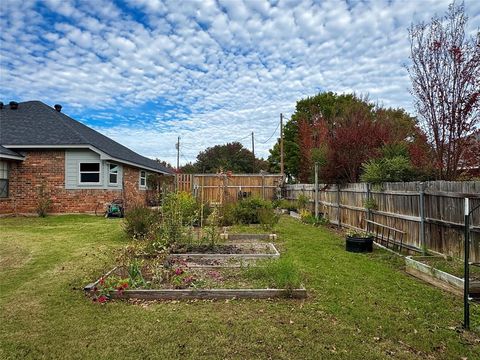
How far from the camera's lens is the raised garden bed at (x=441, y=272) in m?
4.30

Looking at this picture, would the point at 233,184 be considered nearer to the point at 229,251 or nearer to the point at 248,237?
the point at 248,237

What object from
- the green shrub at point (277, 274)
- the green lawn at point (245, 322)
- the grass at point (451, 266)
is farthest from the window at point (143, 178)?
the grass at point (451, 266)

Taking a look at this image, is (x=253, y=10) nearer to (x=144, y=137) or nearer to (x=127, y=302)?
(x=127, y=302)

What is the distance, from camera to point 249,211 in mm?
11188

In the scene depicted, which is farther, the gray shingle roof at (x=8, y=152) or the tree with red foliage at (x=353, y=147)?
the gray shingle roof at (x=8, y=152)

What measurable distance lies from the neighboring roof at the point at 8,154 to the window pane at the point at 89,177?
2392 mm

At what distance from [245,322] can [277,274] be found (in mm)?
1205

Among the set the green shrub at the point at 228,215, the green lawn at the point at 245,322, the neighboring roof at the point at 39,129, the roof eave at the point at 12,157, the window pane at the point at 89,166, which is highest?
the neighboring roof at the point at 39,129

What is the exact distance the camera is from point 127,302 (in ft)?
13.0

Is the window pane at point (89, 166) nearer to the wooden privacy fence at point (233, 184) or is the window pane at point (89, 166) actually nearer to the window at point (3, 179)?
the window at point (3, 179)

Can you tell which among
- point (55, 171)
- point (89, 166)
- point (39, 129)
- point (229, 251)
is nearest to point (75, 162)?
point (89, 166)

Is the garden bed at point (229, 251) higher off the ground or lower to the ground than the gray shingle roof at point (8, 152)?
lower

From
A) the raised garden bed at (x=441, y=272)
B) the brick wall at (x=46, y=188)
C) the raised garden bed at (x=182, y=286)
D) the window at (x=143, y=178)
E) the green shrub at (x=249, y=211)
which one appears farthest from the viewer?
the window at (x=143, y=178)

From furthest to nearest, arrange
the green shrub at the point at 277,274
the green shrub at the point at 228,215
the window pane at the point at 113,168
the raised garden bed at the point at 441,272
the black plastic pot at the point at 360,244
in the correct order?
the window pane at the point at 113,168 < the green shrub at the point at 228,215 < the black plastic pot at the point at 360,244 < the raised garden bed at the point at 441,272 < the green shrub at the point at 277,274
